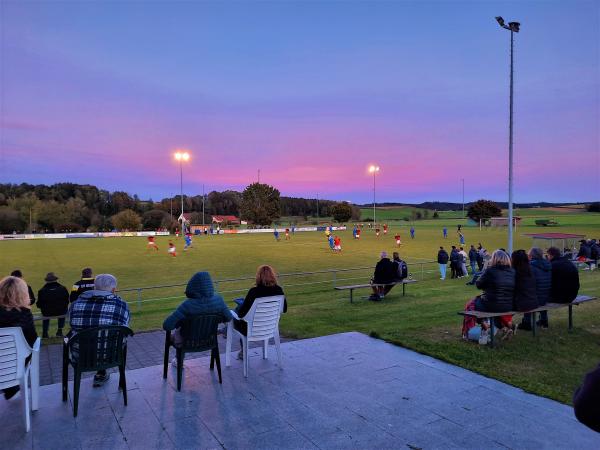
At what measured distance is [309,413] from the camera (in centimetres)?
460

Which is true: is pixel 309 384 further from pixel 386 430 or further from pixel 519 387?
pixel 519 387

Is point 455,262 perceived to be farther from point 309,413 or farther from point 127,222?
point 127,222

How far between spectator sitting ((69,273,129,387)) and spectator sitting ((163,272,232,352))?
64 cm

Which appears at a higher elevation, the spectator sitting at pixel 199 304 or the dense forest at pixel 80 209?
the dense forest at pixel 80 209

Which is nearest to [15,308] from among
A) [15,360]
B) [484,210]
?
[15,360]

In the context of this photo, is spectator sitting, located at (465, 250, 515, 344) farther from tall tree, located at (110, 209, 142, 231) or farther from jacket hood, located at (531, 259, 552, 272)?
tall tree, located at (110, 209, 142, 231)

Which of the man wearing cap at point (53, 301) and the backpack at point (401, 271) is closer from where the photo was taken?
the man wearing cap at point (53, 301)

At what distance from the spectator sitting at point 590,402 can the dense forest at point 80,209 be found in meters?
96.8

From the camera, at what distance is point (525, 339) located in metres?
7.46

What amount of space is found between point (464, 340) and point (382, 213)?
15013 centimetres

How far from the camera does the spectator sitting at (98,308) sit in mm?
4973

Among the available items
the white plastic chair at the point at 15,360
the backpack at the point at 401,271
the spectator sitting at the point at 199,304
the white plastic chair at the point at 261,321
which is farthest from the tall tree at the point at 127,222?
the white plastic chair at the point at 15,360

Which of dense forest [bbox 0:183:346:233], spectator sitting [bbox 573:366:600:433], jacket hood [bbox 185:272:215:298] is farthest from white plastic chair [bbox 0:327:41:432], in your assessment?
dense forest [bbox 0:183:346:233]

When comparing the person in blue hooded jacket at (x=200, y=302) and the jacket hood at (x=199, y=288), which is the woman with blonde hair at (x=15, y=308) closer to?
the person in blue hooded jacket at (x=200, y=302)
